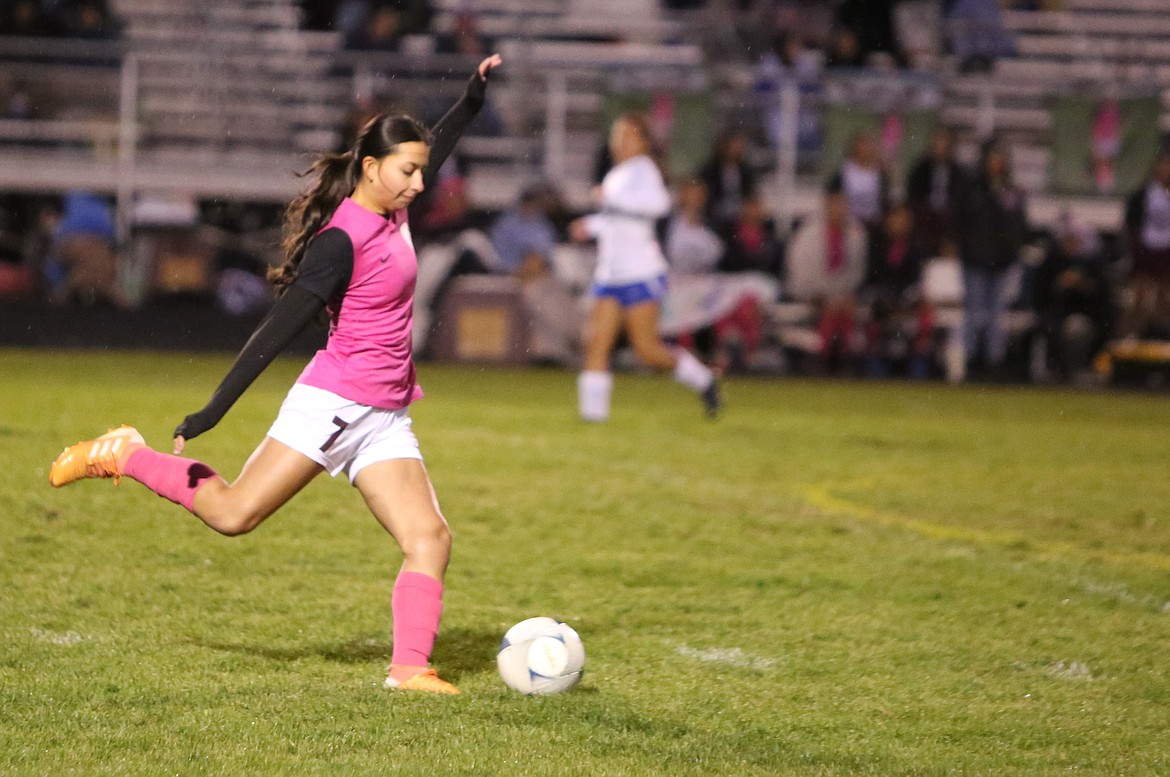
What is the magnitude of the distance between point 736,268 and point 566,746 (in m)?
14.2

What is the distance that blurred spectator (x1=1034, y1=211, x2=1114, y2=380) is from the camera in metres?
18.5

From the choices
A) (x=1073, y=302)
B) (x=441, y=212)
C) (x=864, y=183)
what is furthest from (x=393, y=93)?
(x=1073, y=302)

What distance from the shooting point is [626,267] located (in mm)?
12352

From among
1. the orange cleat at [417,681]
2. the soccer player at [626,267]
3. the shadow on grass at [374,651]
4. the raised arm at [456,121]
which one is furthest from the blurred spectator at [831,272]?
the orange cleat at [417,681]

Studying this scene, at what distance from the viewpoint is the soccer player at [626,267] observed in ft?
40.4

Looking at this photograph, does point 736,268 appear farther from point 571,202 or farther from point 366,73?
point 366,73

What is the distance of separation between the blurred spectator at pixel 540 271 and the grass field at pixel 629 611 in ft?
18.9

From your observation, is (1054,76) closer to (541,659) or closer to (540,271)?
(540,271)

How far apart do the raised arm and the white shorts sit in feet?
2.82

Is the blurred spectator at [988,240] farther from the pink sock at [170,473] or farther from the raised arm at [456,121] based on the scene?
the pink sock at [170,473]

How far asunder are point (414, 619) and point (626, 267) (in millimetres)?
7789

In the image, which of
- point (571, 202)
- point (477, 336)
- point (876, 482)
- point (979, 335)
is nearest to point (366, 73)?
point (571, 202)

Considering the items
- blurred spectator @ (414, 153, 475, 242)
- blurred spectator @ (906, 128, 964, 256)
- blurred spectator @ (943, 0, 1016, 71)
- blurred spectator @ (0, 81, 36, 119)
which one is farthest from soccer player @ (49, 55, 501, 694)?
blurred spectator @ (943, 0, 1016, 71)

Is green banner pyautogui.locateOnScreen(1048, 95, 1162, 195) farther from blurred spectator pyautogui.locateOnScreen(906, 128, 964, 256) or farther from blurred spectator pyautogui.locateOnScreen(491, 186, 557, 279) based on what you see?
blurred spectator pyautogui.locateOnScreen(491, 186, 557, 279)
